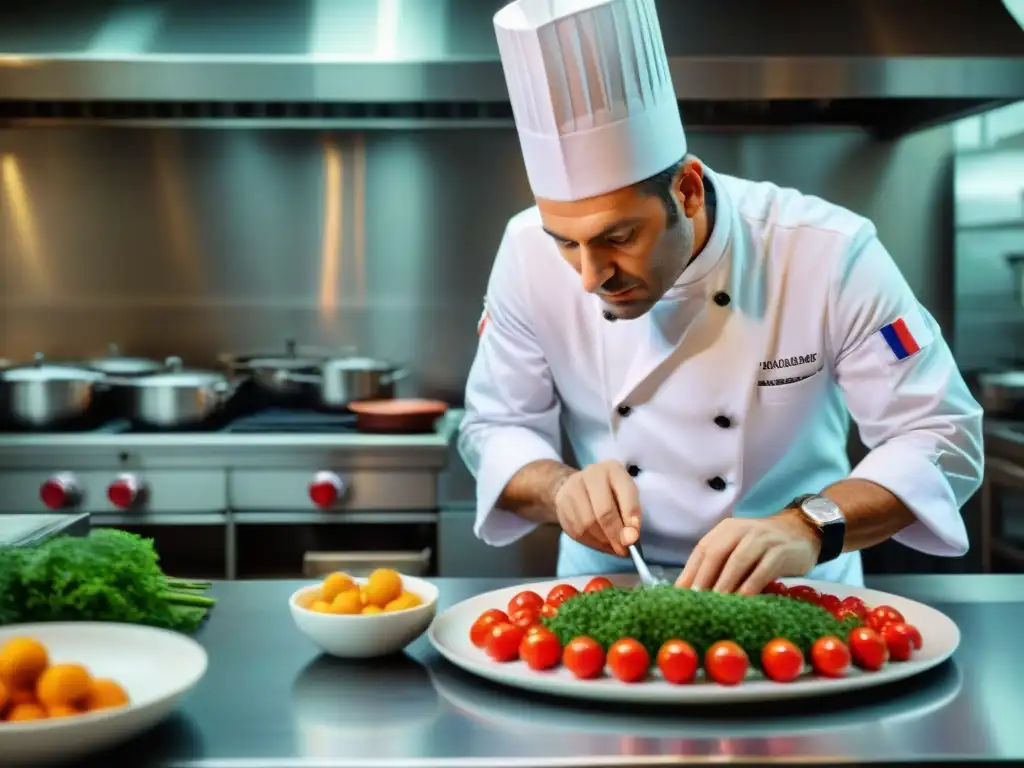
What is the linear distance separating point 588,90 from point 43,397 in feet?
7.07

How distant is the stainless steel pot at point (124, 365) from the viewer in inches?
145

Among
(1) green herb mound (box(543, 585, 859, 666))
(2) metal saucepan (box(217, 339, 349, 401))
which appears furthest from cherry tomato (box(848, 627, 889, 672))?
(2) metal saucepan (box(217, 339, 349, 401))

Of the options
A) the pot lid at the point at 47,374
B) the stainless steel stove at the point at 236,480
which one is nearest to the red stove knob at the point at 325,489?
the stainless steel stove at the point at 236,480

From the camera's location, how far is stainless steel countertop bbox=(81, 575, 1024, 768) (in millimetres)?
1176

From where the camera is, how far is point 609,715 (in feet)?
4.28

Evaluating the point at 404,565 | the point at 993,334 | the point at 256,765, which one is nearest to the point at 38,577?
the point at 256,765

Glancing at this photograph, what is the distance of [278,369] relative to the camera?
3.52 meters

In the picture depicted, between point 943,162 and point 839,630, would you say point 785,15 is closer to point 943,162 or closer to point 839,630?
point 943,162

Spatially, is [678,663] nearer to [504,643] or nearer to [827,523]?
[504,643]

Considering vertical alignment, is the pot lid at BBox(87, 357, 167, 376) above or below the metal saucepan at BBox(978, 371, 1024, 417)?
above

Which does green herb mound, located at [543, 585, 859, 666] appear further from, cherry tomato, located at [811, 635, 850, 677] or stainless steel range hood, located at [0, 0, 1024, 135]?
stainless steel range hood, located at [0, 0, 1024, 135]

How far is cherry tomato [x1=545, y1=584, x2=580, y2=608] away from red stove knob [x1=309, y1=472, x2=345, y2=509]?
1.63 m

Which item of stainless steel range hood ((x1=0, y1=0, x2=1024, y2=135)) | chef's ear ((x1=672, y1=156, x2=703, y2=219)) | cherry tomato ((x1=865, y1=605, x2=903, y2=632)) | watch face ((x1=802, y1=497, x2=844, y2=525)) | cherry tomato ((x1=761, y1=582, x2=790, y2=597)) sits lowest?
cherry tomato ((x1=865, y1=605, x2=903, y2=632))

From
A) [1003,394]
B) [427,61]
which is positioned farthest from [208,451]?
[1003,394]
